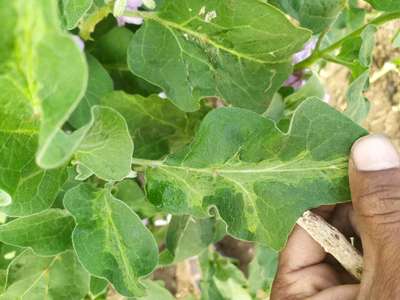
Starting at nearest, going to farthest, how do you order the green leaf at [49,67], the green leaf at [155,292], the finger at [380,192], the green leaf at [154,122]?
the green leaf at [49,67]
the finger at [380,192]
the green leaf at [154,122]
the green leaf at [155,292]

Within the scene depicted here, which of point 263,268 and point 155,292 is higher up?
point 155,292

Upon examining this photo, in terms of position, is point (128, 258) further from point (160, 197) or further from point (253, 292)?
point (253, 292)

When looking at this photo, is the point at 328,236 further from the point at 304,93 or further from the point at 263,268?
the point at 263,268

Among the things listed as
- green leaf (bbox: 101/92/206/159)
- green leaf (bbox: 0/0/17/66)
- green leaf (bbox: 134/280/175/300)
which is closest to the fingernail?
green leaf (bbox: 101/92/206/159)

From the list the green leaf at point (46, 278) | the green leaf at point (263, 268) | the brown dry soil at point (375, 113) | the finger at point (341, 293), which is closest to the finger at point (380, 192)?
the finger at point (341, 293)

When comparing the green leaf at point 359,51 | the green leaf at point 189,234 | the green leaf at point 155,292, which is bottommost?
the green leaf at point 155,292

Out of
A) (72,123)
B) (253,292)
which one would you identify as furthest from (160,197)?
(253,292)

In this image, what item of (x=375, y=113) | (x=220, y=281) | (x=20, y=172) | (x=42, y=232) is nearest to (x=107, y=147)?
(x=20, y=172)

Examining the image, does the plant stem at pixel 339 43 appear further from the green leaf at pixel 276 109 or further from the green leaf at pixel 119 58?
the green leaf at pixel 119 58
